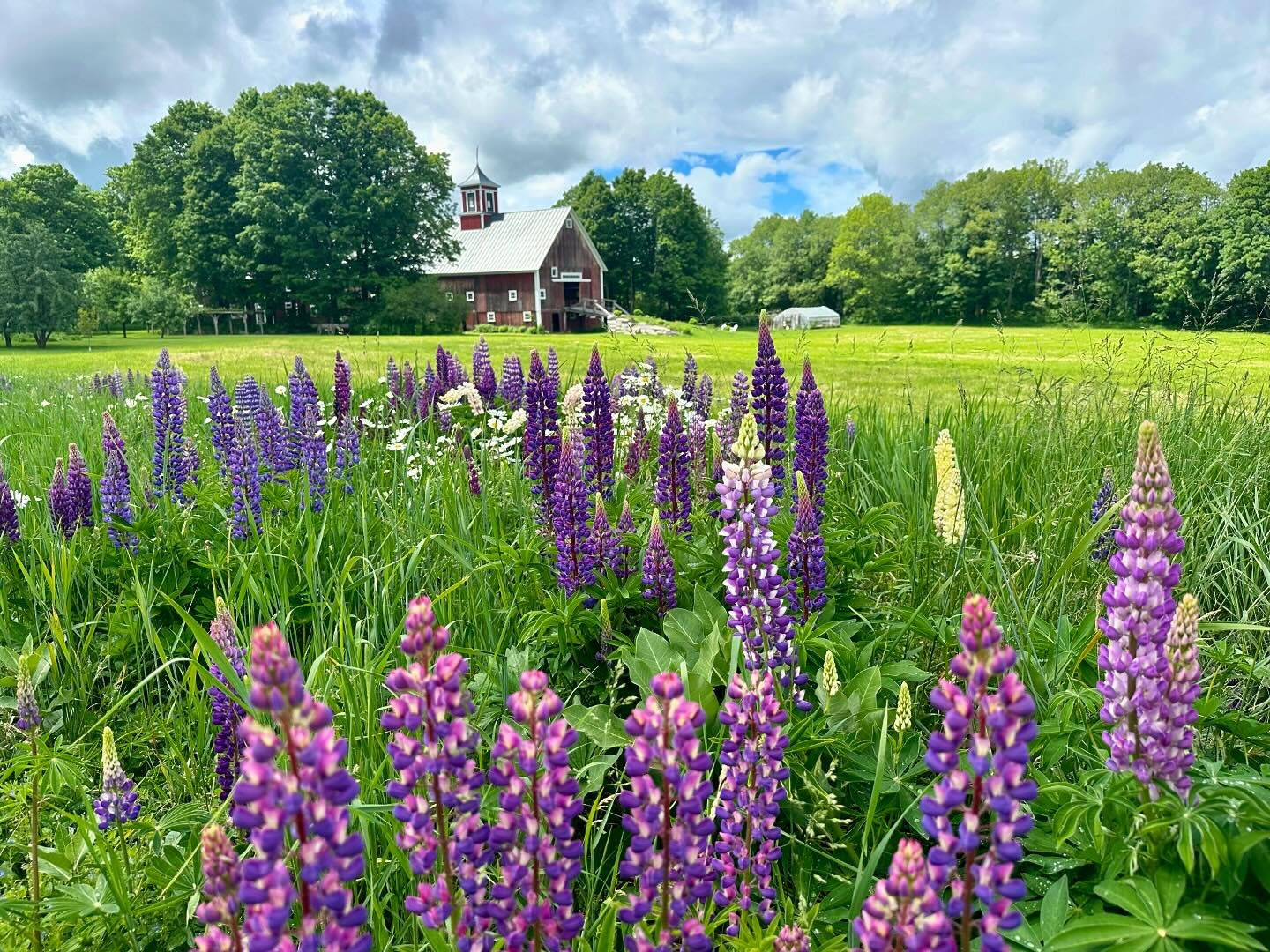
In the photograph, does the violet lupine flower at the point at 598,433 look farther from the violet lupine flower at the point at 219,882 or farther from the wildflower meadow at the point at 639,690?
the violet lupine flower at the point at 219,882

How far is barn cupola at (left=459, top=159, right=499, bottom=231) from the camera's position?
6838 cm

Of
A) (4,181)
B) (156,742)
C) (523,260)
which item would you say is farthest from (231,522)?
(4,181)

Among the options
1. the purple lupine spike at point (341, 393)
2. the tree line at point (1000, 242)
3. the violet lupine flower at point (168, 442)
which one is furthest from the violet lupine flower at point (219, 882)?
the tree line at point (1000, 242)

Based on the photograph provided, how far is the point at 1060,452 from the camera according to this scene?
495 cm

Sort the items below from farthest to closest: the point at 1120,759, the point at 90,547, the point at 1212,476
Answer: the point at 1212,476, the point at 90,547, the point at 1120,759

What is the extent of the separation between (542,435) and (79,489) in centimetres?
236

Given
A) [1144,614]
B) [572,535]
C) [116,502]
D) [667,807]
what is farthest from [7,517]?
[1144,614]

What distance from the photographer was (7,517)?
3.91 metres

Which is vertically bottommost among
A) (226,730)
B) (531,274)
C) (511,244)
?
(226,730)

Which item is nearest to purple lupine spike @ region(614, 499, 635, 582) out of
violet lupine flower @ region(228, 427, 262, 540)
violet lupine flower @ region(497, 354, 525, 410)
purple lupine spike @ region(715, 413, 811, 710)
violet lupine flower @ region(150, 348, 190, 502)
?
purple lupine spike @ region(715, 413, 811, 710)

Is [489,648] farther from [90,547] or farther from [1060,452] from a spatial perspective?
[1060,452]

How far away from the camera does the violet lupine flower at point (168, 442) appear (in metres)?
4.68

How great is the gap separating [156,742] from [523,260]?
59668mm

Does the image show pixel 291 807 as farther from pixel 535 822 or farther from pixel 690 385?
pixel 690 385
